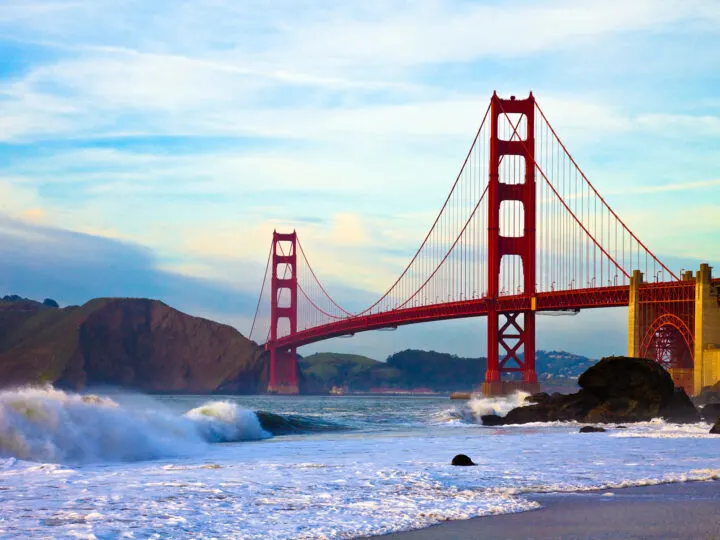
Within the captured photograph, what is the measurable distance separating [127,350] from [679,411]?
11870cm

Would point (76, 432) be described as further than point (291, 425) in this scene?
No

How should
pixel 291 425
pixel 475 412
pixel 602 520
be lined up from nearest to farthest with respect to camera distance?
pixel 602 520
pixel 291 425
pixel 475 412

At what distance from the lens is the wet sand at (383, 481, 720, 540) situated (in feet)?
34.3

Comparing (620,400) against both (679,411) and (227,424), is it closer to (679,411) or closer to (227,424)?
(679,411)

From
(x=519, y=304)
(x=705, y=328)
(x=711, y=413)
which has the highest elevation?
(x=519, y=304)

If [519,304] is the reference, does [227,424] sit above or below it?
below

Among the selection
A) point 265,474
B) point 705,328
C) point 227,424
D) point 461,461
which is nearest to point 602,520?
point 265,474

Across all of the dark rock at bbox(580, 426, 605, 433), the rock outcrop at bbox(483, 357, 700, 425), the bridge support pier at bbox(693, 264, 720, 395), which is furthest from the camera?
the bridge support pier at bbox(693, 264, 720, 395)

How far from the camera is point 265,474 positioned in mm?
15875

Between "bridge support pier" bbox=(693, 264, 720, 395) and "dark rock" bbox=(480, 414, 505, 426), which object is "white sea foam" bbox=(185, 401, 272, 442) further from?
"bridge support pier" bbox=(693, 264, 720, 395)

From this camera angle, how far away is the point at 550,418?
123ft

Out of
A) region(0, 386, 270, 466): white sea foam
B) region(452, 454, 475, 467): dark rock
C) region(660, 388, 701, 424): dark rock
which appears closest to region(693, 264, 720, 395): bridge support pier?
region(660, 388, 701, 424): dark rock

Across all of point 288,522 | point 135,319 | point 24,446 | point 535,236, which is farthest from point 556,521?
point 135,319

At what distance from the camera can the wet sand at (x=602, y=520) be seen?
10.5 m
